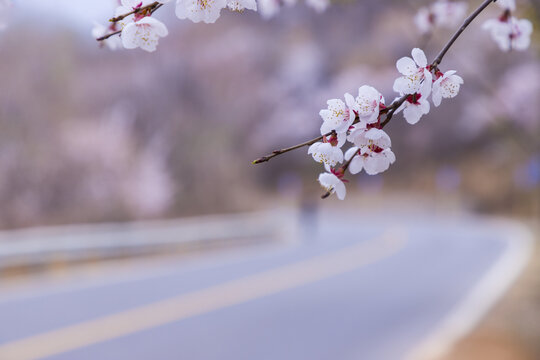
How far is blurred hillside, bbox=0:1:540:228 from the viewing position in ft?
48.8

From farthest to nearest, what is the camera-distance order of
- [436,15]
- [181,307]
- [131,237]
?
[131,237] → [181,307] → [436,15]

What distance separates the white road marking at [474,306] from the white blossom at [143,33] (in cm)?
551

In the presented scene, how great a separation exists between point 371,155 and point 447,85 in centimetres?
27

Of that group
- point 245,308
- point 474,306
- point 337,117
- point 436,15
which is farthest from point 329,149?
point 474,306

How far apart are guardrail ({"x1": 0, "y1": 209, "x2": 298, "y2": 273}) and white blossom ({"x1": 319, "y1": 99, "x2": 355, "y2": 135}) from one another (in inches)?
401

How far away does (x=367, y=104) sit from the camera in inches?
59.6

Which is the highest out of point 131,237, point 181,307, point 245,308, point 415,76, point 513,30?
point 131,237

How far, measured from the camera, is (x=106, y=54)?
23219 millimetres

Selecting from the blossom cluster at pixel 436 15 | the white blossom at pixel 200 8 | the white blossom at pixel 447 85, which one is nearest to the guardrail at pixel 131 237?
the blossom cluster at pixel 436 15

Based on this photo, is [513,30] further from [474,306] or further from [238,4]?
[474,306]

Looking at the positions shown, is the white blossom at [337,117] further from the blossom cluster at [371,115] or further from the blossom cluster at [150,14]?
the blossom cluster at [150,14]

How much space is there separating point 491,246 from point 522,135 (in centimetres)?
1331

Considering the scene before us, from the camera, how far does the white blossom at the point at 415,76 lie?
1.51m

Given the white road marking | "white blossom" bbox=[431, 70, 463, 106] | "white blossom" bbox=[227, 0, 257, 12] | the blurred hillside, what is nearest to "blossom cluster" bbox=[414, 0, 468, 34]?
the blurred hillside
